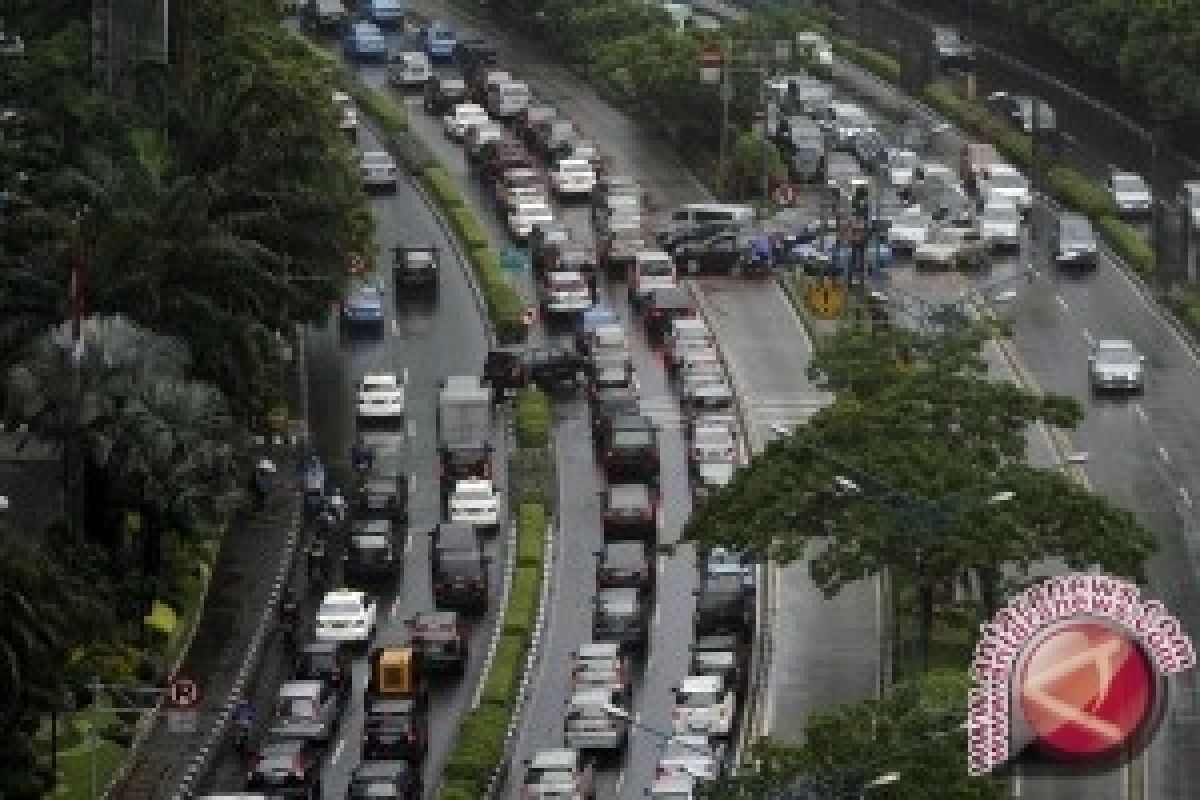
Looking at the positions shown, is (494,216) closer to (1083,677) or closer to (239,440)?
(239,440)

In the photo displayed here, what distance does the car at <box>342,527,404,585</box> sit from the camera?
426 feet

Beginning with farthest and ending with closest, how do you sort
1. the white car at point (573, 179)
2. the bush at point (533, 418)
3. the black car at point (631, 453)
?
1. the white car at point (573, 179)
2. the bush at point (533, 418)
3. the black car at point (631, 453)

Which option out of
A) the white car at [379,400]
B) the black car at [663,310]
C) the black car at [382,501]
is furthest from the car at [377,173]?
the black car at [382,501]

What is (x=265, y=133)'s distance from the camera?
465ft

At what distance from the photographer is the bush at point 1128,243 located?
166000 millimetres

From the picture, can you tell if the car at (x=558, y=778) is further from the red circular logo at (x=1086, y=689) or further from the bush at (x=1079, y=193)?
the bush at (x=1079, y=193)

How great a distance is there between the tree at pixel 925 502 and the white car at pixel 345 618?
10372 millimetres

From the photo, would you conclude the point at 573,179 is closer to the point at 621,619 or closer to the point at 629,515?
the point at 629,515

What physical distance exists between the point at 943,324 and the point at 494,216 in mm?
33220

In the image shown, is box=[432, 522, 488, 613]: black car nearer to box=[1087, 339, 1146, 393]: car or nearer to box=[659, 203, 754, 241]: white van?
box=[1087, 339, 1146, 393]: car

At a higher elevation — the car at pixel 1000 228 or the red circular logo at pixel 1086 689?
the red circular logo at pixel 1086 689

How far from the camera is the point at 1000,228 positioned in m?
168

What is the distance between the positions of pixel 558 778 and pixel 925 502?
43.4 ft

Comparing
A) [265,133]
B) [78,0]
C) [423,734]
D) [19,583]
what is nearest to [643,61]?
[78,0]
